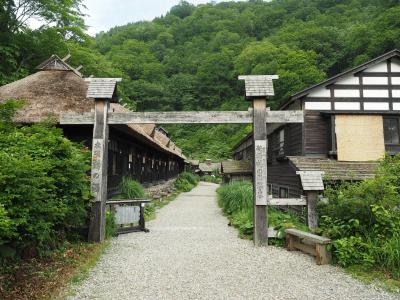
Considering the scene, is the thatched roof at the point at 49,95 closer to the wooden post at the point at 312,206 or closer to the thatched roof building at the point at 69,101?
the thatched roof building at the point at 69,101

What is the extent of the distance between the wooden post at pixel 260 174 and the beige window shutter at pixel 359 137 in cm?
660

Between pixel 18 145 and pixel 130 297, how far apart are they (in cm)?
342

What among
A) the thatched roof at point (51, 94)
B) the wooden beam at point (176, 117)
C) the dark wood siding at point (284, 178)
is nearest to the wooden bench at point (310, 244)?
the wooden beam at point (176, 117)

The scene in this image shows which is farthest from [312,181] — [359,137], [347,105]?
[347,105]

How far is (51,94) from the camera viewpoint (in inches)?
454

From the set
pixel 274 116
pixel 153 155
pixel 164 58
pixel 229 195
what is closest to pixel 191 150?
pixel 164 58

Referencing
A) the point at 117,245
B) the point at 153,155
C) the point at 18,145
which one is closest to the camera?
the point at 18,145

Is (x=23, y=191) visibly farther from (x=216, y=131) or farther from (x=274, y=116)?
(x=216, y=131)

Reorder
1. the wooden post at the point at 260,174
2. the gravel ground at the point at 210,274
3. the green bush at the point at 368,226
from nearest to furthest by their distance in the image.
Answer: the gravel ground at the point at 210,274
the green bush at the point at 368,226
the wooden post at the point at 260,174

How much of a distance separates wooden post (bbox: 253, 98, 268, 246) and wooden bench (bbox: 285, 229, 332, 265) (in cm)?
61

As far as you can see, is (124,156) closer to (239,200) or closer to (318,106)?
(239,200)

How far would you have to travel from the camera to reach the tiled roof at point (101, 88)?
306 inches

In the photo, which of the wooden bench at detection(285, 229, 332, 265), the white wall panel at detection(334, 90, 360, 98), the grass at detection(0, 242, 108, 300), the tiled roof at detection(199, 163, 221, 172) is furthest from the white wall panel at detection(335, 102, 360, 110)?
the tiled roof at detection(199, 163, 221, 172)

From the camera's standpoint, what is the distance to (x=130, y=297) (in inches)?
175
